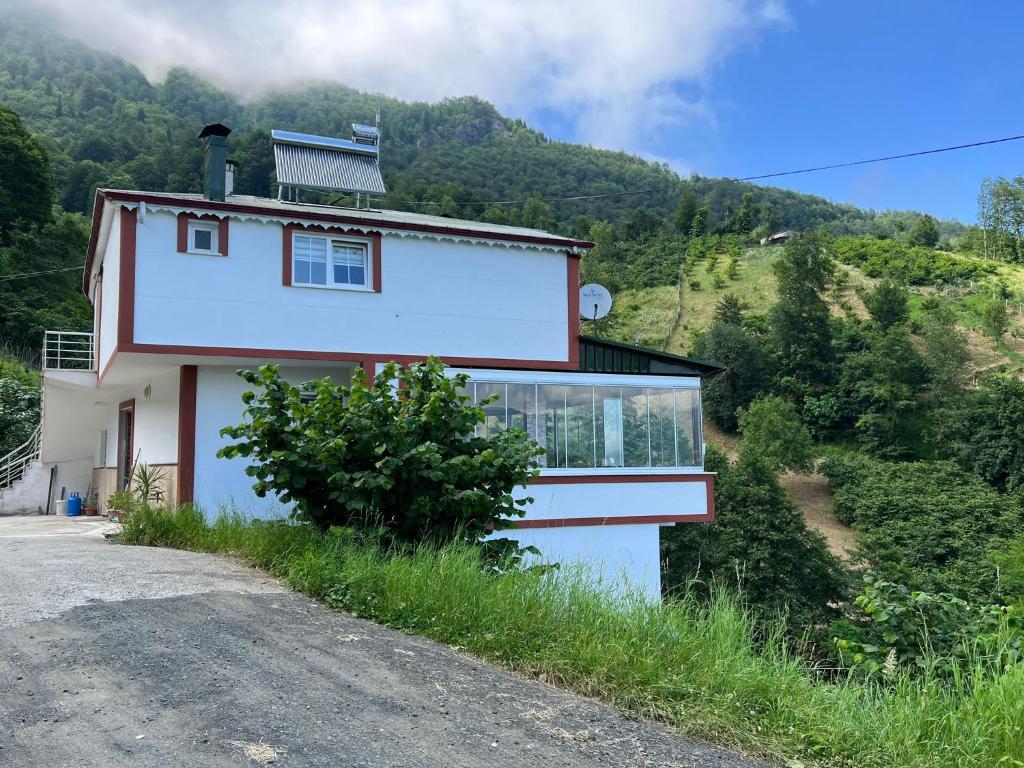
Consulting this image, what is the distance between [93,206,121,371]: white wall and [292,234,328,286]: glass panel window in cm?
298

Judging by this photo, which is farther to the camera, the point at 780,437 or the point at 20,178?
the point at 20,178

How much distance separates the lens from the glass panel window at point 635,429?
16.4 meters

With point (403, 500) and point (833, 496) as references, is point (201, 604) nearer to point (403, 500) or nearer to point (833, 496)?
point (403, 500)

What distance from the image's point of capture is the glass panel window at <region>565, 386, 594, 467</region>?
52.2 ft

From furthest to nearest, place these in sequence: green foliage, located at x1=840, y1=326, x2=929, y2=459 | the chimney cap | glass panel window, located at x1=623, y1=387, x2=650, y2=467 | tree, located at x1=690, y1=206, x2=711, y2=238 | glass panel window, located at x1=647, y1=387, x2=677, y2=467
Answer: tree, located at x1=690, y1=206, x2=711, y2=238, green foliage, located at x1=840, y1=326, x2=929, y2=459, the chimney cap, glass panel window, located at x1=647, y1=387, x2=677, y2=467, glass panel window, located at x1=623, y1=387, x2=650, y2=467

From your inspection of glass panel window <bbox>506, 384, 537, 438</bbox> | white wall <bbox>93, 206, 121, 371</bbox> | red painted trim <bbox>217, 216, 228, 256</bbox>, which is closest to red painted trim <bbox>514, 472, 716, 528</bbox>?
glass panel window <bbox>506, 384, 537, 438</bbox>

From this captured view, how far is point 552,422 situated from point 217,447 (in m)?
6.15

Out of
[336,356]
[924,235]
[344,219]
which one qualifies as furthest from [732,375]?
[924,235]

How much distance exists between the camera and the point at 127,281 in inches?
561

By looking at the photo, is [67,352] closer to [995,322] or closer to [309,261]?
[309,261]

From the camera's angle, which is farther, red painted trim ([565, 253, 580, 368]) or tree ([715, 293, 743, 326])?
tree ([715, 293, 743, 326])

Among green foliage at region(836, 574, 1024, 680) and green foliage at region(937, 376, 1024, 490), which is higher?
green foliage at region(937, 376, 1024, 490)

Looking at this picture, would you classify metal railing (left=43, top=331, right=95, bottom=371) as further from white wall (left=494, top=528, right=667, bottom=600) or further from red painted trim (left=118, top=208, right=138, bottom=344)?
white wall (left=494, top=528, right=667, bottom=600)

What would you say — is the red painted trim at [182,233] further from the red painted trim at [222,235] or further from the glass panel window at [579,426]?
the glass panel window at [579,426]
